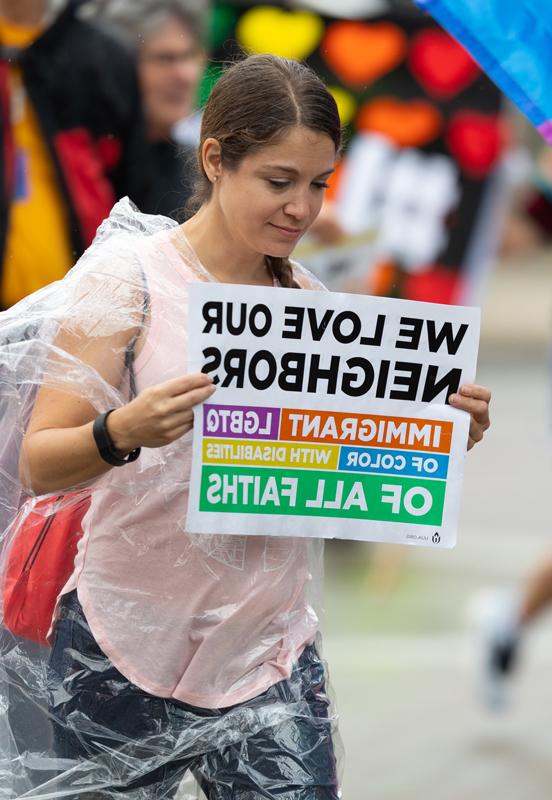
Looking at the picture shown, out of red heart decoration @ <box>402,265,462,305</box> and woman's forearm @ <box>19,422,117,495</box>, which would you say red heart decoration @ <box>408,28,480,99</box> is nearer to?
red heart decoration @ <box>402,265,462,305</box>

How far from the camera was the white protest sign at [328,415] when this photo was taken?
7.98 feet

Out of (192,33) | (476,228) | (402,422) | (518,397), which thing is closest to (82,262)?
(402,422)

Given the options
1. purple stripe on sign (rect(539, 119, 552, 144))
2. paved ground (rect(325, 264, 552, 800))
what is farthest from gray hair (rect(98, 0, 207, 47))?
purple stripe on sign (rect(539, 119, 552, 144))

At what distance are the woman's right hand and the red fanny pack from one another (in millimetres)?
316

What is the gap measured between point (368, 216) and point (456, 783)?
3621mm

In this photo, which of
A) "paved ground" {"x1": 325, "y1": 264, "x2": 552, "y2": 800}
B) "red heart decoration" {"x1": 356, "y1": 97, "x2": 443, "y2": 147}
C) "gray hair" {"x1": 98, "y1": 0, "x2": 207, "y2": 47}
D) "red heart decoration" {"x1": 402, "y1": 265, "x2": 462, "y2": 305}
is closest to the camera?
"paved ground" {"x1": 325, "y1": 264, "x2": 552, "y2": 800}

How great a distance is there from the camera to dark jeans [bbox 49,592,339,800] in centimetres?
257

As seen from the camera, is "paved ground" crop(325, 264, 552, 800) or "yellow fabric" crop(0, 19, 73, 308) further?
"paved ground" crop(325, 264, 552, 800)

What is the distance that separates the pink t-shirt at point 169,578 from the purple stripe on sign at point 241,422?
0.12 m

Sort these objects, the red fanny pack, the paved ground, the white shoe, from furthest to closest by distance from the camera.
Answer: the white shoe
the paved ground
the red fanny pack

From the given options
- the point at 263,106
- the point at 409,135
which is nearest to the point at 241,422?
the point at 263,106

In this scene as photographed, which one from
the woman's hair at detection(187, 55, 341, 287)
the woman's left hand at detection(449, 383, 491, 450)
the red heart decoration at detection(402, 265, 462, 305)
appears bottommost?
the woman's left hand at detection(449, 383, 491, 450)

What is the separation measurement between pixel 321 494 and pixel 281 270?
0.38 metres

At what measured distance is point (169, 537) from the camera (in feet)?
8.36
